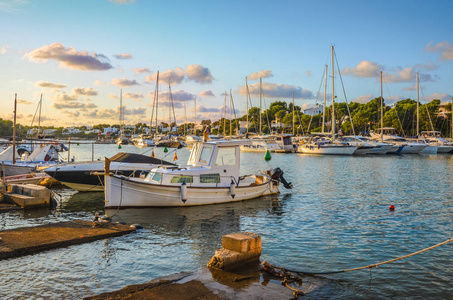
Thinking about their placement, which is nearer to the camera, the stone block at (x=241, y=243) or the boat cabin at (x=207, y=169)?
the stone block at (x=241, y=243)

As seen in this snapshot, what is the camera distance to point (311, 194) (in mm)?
27422

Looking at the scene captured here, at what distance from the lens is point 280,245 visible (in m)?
13.9

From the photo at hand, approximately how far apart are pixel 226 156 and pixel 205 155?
126 centimetres

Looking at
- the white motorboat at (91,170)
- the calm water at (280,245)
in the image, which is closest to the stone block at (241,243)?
the calm water at (280,245)

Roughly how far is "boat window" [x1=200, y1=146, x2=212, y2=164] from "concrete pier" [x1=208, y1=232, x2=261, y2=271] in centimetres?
1101

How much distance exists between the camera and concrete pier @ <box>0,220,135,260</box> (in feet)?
38.4

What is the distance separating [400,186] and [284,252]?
73.1 feet

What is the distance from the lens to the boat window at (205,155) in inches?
859

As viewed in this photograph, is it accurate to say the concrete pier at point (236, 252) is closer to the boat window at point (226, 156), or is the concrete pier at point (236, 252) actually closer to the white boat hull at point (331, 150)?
the boat window at point (226, 156)

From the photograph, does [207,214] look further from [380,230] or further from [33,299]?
[33,299]

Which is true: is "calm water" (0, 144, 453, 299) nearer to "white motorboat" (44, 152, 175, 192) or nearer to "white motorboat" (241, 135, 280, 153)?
"white motorboat" (44, 152, 175, 192)

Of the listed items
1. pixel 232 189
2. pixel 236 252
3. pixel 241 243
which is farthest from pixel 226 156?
pixel 236 252

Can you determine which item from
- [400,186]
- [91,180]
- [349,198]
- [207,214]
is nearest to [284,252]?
[207,214]

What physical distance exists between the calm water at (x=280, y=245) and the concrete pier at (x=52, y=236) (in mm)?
332
